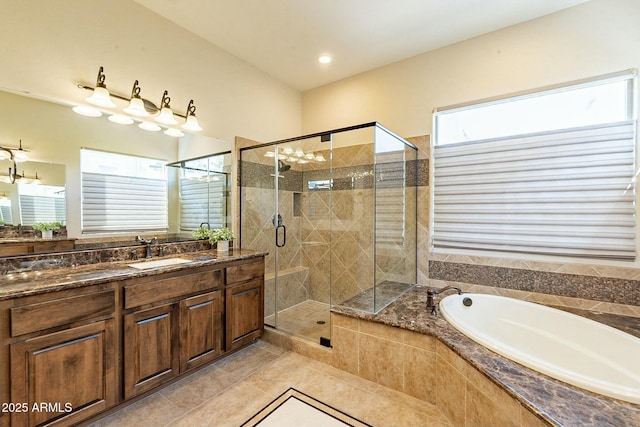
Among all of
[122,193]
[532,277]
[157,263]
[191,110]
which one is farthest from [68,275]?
[532,277]

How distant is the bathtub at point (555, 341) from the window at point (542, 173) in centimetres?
55

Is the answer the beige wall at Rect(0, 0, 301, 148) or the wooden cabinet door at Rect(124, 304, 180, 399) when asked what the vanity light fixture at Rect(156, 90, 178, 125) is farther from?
the wooden cabinet door at Rect(124, 304, 180, 399)

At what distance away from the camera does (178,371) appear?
2.05 meters

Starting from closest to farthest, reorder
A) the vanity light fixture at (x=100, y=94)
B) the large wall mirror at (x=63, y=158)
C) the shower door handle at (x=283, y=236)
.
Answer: the large wall mirror at (x=63, y=158), the vanity light fixture at (x=100, y=94), the shower door handle at (x=283, y=236)

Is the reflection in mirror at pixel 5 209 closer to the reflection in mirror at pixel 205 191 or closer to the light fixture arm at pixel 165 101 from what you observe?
the reflection in mirror at pixel 205 191

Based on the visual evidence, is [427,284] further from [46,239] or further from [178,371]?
[46,239]

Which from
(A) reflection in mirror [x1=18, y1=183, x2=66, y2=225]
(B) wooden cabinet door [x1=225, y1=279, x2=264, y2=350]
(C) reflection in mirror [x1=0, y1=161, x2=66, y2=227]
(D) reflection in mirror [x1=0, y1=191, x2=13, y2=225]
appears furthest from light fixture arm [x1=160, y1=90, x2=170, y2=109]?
(B) wooden cabinet door [x1=225, y1=279, x2=264, y2=350]

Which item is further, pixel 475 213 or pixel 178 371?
pixel 475 213

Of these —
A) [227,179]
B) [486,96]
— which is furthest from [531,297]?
[227,179]

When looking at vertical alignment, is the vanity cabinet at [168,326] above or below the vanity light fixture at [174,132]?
below

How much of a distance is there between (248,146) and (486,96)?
2.52 metres

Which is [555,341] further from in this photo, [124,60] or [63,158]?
[124,60]

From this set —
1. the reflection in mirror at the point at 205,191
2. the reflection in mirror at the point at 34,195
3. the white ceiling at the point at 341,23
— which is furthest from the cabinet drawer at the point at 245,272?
the white ceiling at the point at 341,23

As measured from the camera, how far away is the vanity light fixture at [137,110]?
205cm
